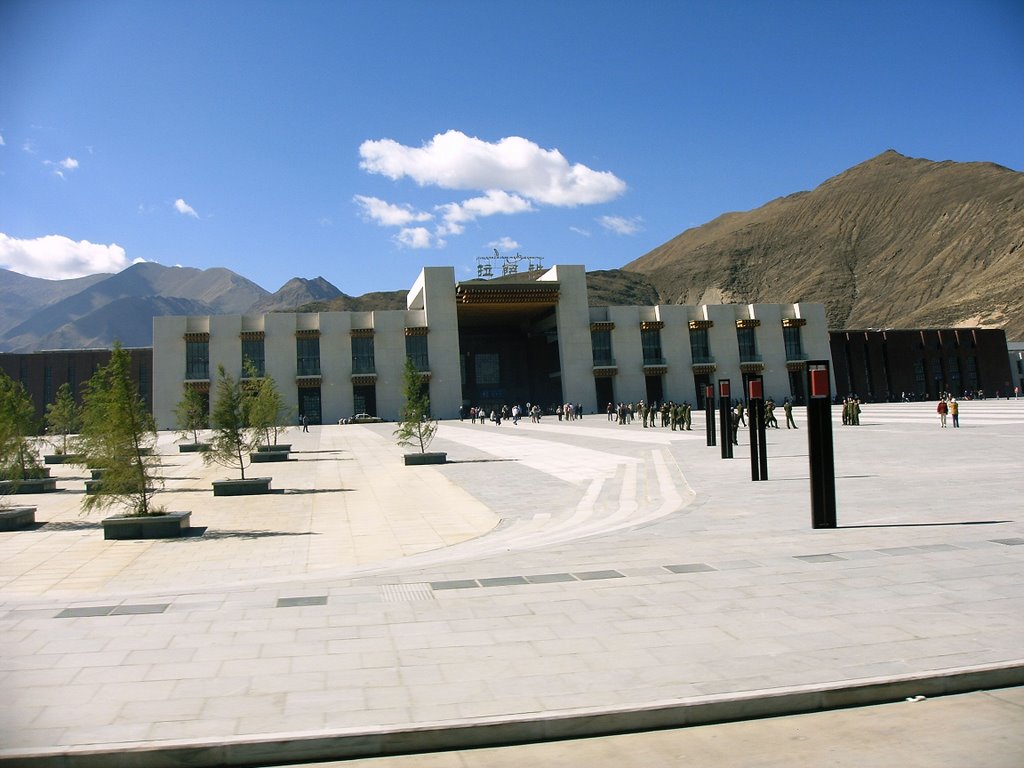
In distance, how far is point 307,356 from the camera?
232 feet

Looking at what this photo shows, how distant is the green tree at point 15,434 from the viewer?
53.8ft

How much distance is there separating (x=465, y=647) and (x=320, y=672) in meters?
1.10

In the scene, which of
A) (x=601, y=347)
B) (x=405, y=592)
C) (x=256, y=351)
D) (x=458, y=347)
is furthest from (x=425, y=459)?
(x=601, y=347)

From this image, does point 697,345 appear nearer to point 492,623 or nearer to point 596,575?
point 596,575

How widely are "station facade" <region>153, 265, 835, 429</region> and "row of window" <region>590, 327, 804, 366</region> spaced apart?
10cm

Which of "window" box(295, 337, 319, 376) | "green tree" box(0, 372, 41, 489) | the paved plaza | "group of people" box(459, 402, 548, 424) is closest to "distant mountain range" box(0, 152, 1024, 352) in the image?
"window" box(295, 337, 319, 376)

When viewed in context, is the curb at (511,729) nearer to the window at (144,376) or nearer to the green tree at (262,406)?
the green tree at (262,406)

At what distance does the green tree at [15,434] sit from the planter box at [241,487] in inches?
169

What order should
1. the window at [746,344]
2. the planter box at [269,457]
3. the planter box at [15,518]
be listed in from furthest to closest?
the window at [746,344], the planter box at [269,457], the planter box at [15,518]

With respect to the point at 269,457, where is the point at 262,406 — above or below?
above

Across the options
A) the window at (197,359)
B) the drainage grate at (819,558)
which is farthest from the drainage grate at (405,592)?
the window at (197,359)

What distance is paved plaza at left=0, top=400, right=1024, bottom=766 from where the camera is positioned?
15.1 feet

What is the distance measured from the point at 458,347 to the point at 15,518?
5774cm

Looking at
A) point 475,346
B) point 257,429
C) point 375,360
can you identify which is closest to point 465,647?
point 257,429
